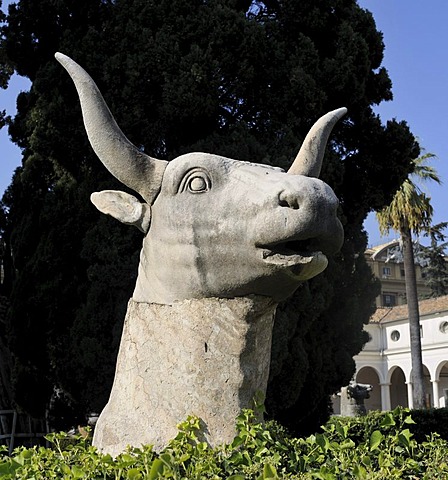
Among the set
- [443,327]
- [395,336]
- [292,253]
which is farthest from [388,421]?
[395,336]

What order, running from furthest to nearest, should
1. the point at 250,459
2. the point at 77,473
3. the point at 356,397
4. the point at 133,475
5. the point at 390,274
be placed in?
the point at 390,274 → the point at 356,397 → the point at 250,459 → the point at 77,473 → the point at 133,475

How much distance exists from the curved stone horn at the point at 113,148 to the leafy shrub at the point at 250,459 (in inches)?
41.5

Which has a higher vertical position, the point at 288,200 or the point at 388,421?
the point at 288,200

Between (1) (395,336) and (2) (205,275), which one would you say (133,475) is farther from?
(1) (395,336)

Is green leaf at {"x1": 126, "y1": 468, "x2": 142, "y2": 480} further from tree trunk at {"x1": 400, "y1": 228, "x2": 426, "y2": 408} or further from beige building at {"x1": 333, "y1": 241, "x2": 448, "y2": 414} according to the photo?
beige building at {"x1": 333, "y1": 241, "x2": 448, "y2": 414}

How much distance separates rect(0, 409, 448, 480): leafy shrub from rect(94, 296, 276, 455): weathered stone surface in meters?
0.10

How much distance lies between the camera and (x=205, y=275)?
2.83 metres

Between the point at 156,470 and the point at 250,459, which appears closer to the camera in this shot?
the point at 156,470

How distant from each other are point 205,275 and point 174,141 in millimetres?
6700

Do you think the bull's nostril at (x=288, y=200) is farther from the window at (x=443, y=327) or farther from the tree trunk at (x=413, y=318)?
the window at (x=443, y=327)

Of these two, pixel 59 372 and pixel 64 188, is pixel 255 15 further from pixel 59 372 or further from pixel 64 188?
pixel 59 372

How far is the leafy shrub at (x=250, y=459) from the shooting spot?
87.7 inches

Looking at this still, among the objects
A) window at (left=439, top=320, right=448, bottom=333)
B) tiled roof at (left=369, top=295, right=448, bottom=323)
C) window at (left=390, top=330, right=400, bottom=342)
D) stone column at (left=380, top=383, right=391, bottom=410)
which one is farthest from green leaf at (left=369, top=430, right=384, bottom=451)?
stone column at (left=380, top=383, right=391, bottom=410)

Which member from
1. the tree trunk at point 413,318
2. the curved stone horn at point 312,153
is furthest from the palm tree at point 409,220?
the curved stone horn at point 312,153
